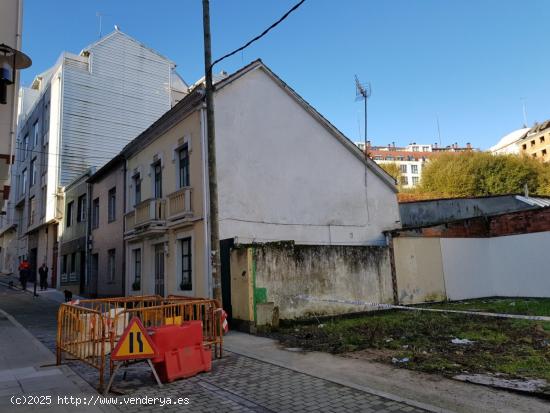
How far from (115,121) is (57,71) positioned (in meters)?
4.44

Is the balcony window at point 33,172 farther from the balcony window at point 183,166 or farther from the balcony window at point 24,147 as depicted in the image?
the balcony window at point 183,166

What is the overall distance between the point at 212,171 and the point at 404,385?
6637mm

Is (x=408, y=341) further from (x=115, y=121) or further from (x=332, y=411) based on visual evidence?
(x=115, y=121)

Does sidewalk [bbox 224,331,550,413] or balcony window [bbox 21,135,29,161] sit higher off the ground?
balcony window [bbox 21,135,29,161]

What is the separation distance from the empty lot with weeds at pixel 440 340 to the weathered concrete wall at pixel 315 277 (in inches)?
24.9

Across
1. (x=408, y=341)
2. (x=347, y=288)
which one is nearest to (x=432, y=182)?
(x=347, y=288)

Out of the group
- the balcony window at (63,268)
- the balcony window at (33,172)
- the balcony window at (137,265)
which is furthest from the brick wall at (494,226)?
the balcony window at (33,172)

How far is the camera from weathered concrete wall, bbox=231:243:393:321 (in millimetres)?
11734

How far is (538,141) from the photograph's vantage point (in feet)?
270

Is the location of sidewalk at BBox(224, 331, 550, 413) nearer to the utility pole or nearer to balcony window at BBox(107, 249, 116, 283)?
the utility pole

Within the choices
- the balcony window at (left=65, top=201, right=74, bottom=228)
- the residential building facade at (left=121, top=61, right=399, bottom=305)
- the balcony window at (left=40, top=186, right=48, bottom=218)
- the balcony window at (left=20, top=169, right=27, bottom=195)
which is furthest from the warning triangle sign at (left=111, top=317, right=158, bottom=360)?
the balcony window at (left=20, top=169, right=27, bottom=195)

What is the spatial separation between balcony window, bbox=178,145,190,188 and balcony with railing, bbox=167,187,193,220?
56 cm

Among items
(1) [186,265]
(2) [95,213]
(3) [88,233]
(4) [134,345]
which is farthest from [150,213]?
(4) [134,345]

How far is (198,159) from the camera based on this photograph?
564 inches
